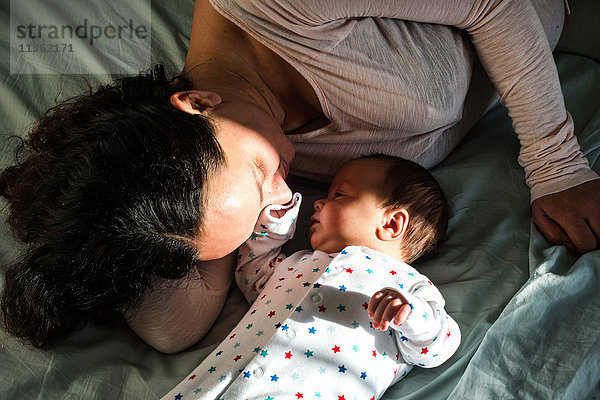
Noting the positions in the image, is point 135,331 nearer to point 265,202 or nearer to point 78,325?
point 78,325

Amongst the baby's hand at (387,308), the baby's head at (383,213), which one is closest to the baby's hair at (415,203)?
the baby's head at (383,213)

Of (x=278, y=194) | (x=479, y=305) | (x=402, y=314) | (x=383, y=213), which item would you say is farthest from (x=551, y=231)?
(x=278, y=194)

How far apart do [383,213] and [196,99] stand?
0.44 m

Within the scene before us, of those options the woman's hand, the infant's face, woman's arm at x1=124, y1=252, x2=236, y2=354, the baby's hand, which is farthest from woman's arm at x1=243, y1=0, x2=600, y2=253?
woman's arm at x1=124, y1=252, x2=236, y2=354

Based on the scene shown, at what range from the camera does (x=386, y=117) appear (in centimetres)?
124

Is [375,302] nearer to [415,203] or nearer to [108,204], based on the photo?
[415,203]

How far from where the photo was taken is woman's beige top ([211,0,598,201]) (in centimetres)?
111

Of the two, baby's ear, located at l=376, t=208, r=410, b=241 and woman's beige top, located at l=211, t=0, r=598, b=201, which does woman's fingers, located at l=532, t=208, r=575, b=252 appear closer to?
woman's beige top, located at l=211, t=0, r=598, b=201

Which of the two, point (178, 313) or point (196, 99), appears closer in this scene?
point (196, 99)

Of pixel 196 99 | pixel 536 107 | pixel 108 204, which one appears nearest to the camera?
pixel 108 204

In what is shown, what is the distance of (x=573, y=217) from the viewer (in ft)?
3.95

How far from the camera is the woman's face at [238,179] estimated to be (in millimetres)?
969

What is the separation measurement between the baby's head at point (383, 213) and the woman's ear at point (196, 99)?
34 centimetres

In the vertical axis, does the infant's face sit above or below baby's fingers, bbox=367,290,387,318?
below
